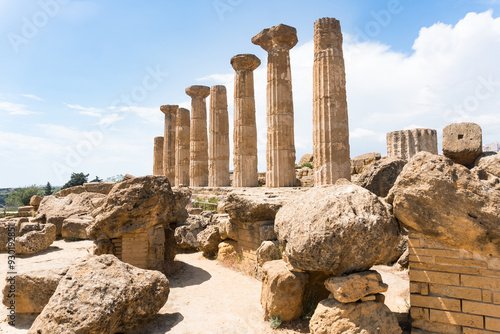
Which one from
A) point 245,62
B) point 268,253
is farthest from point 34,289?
point 245,62

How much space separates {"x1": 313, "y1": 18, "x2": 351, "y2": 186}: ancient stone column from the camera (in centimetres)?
1005

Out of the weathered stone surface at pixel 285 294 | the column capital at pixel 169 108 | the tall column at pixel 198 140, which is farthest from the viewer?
the column capital at pixel 169 108

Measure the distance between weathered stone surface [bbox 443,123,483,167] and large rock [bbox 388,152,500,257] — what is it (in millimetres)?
1586

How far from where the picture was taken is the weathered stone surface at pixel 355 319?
139 inches

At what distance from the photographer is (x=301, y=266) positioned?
415 cm

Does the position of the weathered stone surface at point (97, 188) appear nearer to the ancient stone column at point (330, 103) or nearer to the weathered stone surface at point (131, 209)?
the weathered stone surface at point (131, 209)

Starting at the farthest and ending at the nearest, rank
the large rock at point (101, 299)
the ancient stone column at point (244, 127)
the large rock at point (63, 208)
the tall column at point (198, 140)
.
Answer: the tall column at point (198, 140) → the ancient stone column at point (244, 127) → the large rock at point (63, 208) → the large rock at point (101, 299)

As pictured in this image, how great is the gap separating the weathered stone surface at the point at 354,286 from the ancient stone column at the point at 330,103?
6530 millimetres

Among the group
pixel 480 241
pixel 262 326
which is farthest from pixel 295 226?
pixel 480 241

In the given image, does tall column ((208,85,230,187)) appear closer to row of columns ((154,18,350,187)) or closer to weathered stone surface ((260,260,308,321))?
row of columns ((154,18,350,187))

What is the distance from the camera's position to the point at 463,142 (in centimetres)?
507

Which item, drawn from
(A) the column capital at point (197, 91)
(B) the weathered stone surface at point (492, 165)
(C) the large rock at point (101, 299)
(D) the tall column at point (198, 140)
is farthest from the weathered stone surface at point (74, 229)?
(B) the weathered stone surface at point (492, 165)

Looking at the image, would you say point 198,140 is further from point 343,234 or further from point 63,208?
point 343,234

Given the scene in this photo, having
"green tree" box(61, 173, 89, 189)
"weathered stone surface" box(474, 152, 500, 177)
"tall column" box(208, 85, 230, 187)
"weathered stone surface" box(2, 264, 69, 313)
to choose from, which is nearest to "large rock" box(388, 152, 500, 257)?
"weathered stone surface" box(474, 152, 500, 177)
